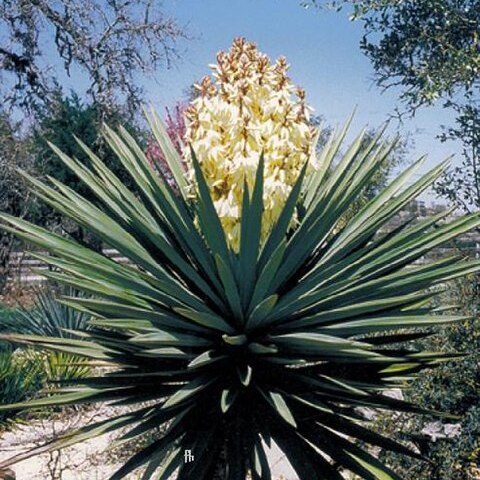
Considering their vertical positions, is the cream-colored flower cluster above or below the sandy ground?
above

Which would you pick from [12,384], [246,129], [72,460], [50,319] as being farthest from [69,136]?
[246,129]

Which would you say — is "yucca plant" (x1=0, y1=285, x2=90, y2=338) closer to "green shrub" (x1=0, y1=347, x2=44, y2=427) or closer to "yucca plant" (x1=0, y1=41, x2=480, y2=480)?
"green shrub" (x1=0, y1=347, x2=44, y2=427)

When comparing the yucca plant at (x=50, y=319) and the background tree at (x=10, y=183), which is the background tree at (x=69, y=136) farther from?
the yucca plant at (x=50, y=319)

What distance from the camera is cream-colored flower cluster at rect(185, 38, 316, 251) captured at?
2.62 meters

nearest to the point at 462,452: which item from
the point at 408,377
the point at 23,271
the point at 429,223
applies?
the point at 408,377

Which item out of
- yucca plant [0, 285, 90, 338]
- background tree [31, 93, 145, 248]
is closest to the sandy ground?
yucca plant [0, 285, 90, 338]

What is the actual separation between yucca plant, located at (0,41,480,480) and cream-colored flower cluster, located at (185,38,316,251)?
3.0 inches

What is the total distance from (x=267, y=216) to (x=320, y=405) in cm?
76

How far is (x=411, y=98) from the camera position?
6328mm

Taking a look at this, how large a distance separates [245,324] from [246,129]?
72cm

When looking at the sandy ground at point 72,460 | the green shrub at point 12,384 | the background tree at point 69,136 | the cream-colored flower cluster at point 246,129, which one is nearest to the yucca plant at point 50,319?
the green shrub at point 12,384

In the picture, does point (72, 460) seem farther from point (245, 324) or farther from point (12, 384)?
point (245, 324)

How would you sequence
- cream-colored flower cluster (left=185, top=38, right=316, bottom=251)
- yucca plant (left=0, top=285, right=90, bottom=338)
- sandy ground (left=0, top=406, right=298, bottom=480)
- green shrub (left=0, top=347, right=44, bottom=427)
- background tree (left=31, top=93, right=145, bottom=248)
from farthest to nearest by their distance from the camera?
background tree (left=31, top=93, right=145, bottom=248), yucca plant (left=0, top=285, right=90, bottom=338), green shrub (left=0, top=347, right=44, bottom=427), sandy ground (left=0, top=406, right=298, bottom=480), cream-colored flower cluster (left=185, top=38, right=316, bottom=251)

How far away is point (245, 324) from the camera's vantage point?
2.52 meters
